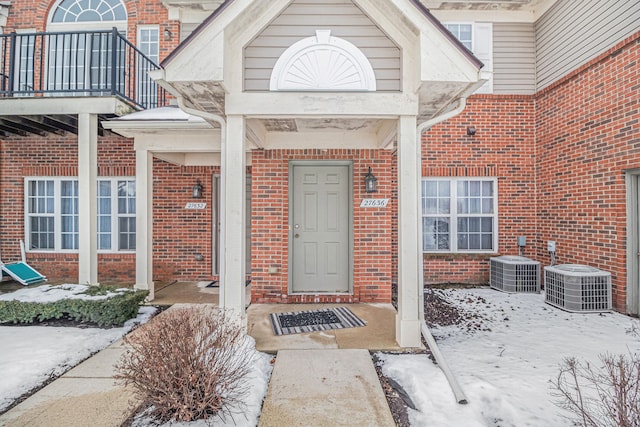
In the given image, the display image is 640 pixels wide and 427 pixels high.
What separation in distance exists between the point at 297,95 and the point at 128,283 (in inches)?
230

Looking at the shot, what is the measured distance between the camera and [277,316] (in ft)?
15.5

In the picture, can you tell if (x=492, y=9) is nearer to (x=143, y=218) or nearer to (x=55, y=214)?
(x=143, y=218)

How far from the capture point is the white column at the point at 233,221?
11.8 feet

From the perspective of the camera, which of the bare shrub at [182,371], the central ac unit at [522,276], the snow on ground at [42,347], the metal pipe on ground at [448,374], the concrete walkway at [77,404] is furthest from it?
the central ac unit at [522,276]

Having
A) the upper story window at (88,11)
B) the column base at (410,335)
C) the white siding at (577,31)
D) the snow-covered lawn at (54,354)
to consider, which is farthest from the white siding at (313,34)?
the upper story window at (88,11)

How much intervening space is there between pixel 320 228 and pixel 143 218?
120 inches

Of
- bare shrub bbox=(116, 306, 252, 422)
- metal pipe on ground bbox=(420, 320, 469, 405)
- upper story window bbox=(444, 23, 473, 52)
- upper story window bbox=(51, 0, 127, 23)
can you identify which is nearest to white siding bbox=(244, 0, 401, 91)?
bare shrub bbox=(116, 306, 252, 422)

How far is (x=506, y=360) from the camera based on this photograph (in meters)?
3.42

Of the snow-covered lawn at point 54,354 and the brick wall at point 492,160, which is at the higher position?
the brick wall at point 492,160

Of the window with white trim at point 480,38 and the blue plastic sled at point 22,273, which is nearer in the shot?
the blue plastic sled at point 22,273

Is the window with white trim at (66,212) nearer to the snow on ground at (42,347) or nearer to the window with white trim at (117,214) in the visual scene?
the window with white trim at (117,214)

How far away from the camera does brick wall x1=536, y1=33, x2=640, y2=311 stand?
495 centimetres

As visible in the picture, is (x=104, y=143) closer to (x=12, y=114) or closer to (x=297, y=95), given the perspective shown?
(x=12, y=114)

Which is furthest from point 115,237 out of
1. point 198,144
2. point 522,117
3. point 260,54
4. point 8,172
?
point 522,117
